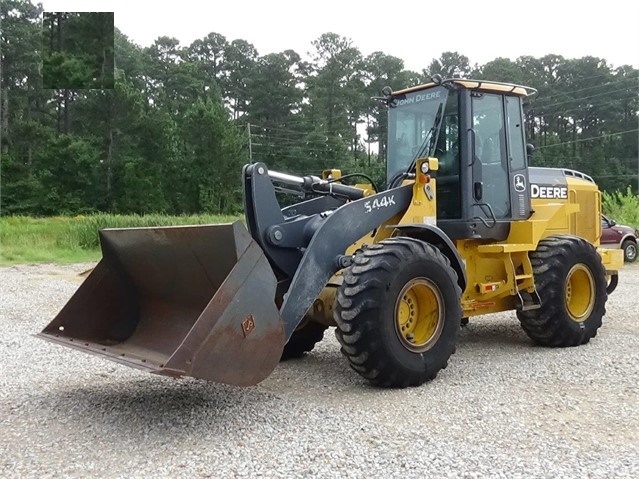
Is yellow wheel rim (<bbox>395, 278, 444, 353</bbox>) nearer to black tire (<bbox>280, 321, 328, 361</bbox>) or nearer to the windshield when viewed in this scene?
black tire (<bbox>280, 321, 328, 361</bbox>)

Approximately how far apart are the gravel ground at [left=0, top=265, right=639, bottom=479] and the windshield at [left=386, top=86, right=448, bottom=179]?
213cm

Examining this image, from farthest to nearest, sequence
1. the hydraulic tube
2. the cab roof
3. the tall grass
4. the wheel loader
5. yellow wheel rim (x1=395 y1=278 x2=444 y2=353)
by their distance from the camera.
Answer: the tall grass < the cab roof < the hydraulic tube < yellow wheel rim (x1=395 y1=278 x2=444 y2=353) < the wheel loader

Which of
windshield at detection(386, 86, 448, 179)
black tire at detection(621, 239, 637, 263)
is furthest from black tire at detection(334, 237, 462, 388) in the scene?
A: black tire at detection(621, 239, 637, 263)

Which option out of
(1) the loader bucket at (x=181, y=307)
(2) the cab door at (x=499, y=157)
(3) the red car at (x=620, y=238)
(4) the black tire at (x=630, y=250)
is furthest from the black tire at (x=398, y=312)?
(4) the black tire at (x=630, y=250)

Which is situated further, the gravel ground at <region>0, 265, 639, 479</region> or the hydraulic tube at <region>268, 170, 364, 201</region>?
the hydraulic tube at <region>268, 170, 364, 201</region>

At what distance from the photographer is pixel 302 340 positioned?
678cm

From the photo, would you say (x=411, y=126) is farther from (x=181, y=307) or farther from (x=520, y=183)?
(x=181, y=307)

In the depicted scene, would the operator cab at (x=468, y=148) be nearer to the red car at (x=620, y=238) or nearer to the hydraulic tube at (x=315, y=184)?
the hydraulic tube at (x=315, y=184)

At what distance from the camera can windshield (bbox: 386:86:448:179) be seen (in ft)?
22.8

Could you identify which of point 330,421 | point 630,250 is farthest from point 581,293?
point 630,250

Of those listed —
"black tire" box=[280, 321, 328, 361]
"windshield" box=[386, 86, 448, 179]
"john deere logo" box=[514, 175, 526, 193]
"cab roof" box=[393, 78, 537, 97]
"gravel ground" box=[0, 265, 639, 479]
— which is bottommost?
"gravel ground" box=[0, 265, 639, 479]

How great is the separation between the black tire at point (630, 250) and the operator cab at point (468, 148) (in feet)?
43.1

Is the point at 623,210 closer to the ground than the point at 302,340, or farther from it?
farther from it

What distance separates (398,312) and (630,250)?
1598cm
